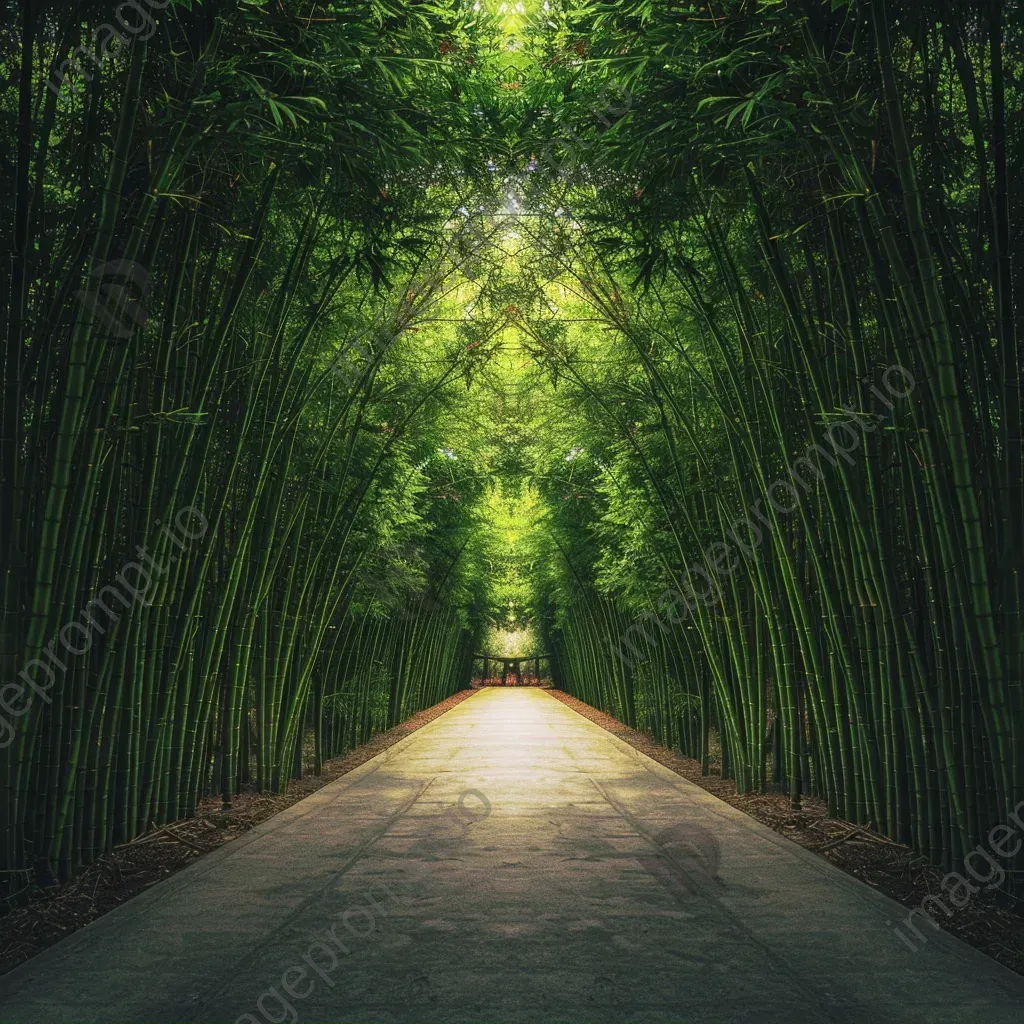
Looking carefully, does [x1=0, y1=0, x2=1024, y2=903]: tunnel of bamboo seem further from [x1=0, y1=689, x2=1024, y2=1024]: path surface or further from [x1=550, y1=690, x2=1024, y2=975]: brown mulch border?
[x1=0, y1=689, x2=1024, y2=1024]: path surface

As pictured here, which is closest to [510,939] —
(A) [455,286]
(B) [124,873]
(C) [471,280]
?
(B) [124,873]

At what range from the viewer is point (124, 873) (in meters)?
3.14

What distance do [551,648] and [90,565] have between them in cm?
2096

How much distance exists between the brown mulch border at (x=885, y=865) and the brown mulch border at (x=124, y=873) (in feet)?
7.72

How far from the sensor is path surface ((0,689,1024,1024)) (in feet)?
6.72

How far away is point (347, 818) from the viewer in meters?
4.36

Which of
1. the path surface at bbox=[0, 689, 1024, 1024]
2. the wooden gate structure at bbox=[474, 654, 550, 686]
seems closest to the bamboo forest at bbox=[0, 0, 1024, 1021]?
the path surface at bbox=[0, 689, 1024, 1024]

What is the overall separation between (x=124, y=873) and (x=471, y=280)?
148 inches

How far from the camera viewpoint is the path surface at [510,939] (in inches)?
80.6

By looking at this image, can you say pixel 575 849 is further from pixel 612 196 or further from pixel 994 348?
pixel 612 196

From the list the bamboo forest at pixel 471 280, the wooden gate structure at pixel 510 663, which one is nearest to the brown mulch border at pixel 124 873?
the bamboo forest at pixel 471 280

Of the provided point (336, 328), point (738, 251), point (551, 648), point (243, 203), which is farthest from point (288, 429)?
point (551, 648)

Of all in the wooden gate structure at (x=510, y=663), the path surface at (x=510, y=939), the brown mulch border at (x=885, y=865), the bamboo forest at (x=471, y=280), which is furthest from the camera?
the wooden gate structure at (x=510, y=663)

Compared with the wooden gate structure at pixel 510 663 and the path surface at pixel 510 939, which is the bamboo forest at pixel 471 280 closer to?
the path surface at pixel 510 939
